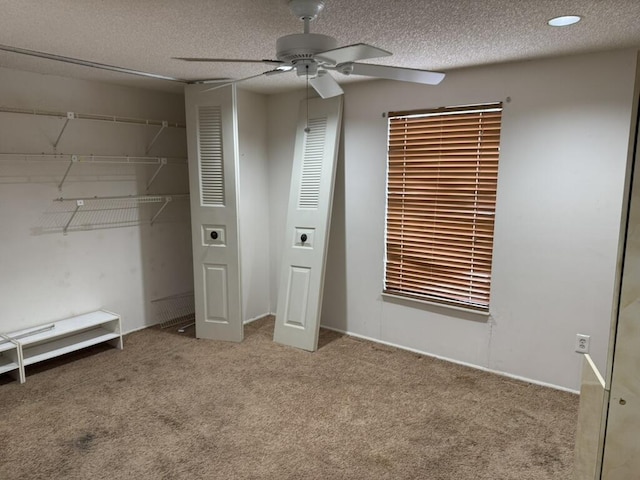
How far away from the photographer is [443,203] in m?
3.43

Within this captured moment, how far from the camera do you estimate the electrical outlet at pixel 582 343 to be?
9.56 ft

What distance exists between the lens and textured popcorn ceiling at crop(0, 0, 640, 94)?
77.4 inches

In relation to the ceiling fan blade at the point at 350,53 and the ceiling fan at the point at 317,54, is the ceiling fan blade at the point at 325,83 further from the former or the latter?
the ceiling fan blade at the point at 350,53

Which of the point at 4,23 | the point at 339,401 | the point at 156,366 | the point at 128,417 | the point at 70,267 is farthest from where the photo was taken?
the point at 70,267

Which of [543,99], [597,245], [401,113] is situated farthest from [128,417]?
[543,99]

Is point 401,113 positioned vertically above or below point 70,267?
→ above

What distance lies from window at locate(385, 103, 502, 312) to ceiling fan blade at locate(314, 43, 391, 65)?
5.40ft

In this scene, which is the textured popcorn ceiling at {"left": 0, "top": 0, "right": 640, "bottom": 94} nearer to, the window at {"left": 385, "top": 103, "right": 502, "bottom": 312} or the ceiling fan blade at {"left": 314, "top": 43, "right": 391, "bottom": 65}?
the ceiling fan blade at {"left": 314, "top": 43, "right": 391, "bottom": 65}

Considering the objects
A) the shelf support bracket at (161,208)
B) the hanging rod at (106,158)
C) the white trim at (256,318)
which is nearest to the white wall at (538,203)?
the white trim at (256,318)

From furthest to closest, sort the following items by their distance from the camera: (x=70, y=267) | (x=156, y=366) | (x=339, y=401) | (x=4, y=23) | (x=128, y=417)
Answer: (x=70, y=267) < (x=156, y=366) < (x=339, y=401) < (x=128, y=417) < (x=4, y=23)

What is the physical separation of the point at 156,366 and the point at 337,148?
2.29 meters

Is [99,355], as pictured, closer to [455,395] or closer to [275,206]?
[275,206]

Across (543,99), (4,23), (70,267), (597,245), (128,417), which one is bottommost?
(128,417)

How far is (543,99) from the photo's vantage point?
114 inches
